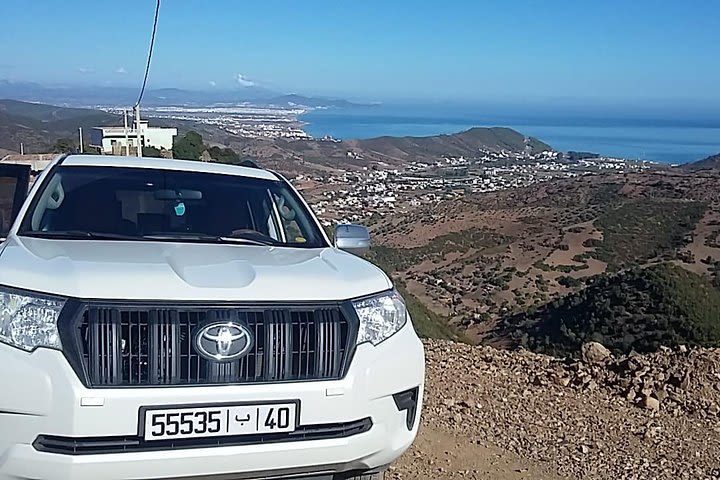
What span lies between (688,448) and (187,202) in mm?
3479

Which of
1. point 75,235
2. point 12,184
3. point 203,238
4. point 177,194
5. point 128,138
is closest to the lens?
point 75,235

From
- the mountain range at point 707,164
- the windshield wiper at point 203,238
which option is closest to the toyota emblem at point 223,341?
the windshield wiper at point 203,238

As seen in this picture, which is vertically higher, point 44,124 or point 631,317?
point 631,317

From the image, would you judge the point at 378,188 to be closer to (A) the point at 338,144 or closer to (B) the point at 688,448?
(A) the point at 338,144

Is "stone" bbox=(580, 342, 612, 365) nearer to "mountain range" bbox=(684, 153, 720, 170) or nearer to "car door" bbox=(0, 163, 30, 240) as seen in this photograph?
"car door" bbox=(0, 163, 30, 240)

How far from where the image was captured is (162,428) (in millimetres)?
2836

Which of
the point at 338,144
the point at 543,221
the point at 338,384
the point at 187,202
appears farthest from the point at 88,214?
the point at 338,144

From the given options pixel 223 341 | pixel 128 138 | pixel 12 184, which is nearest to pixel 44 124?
pixel 128 138

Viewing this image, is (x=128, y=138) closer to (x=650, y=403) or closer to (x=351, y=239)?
(x=650, y=403)

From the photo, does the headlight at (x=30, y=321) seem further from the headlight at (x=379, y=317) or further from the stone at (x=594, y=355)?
the stone at (x=594, y=355)

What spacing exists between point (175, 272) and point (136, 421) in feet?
1.91

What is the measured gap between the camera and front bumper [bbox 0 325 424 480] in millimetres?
2771

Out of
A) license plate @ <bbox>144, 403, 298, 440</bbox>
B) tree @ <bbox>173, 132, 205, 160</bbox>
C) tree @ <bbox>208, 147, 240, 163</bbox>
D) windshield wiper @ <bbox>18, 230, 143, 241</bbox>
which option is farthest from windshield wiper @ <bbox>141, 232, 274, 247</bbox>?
tree @ <bbox>208, 147, 240, 163</bbox>

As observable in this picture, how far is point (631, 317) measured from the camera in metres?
16.8
